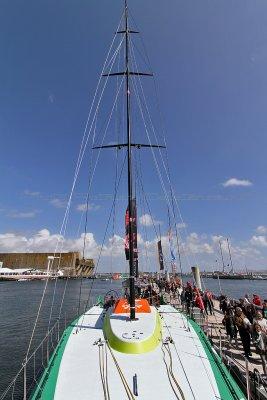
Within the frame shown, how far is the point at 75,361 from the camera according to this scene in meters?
8.10

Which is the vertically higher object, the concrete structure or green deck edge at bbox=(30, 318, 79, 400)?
the concrete structure

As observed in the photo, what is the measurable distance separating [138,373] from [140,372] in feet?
0.24

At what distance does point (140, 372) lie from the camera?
7320mm

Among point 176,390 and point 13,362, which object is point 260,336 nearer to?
point 176,390

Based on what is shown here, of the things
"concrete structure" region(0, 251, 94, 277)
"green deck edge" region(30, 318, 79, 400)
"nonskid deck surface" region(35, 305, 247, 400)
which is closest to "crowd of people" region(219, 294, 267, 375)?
"nonskid deck surface" region(35, 305, 247, 400)

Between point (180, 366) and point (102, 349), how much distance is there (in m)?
2.57

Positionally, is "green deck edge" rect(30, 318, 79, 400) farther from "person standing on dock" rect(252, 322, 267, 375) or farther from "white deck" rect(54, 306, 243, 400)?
"person standing on dock" rect(252, 322, 267, 375)

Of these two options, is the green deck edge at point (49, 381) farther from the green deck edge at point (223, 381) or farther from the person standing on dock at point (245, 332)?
the person standing on dock at point (245, 332)

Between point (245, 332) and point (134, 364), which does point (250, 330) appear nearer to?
point (245, 332)

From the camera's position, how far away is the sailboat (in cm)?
651

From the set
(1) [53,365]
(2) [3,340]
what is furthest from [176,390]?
(2) [3,340]

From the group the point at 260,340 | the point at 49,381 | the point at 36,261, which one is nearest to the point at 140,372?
the point at 49,381

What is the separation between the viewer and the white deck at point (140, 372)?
6445mm

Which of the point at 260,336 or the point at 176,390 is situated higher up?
the point at 260,336
